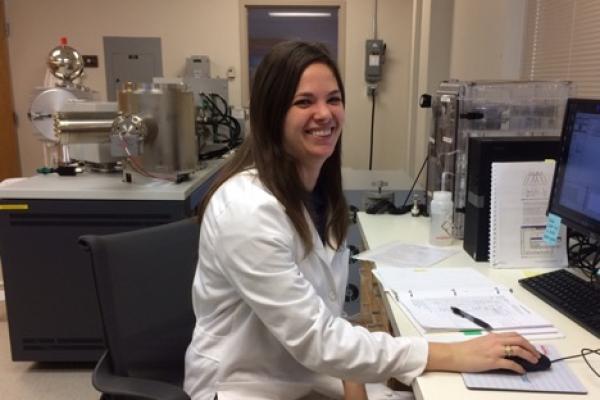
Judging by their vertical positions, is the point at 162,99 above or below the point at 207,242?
above

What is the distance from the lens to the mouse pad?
88cm

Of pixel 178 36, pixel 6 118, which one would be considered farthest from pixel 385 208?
pixel 6 118

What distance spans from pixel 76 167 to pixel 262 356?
1.87m

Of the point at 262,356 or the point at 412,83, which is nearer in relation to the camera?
the point at 262,356

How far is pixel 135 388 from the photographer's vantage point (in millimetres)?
1075

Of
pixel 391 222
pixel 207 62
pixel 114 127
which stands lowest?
pixel 391 222

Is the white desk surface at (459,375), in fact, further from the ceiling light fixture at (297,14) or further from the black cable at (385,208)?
the ceiling light fixture at (297,14)

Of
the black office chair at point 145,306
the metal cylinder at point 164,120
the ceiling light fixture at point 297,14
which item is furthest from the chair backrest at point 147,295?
the ceiling light fixture at point 297,14

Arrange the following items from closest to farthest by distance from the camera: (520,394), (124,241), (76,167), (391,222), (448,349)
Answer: (520,394) → (448,349) → (124,241) → (391,222) → (76,167)

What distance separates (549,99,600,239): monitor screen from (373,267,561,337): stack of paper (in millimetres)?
256

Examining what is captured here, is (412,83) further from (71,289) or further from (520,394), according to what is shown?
(520,394)

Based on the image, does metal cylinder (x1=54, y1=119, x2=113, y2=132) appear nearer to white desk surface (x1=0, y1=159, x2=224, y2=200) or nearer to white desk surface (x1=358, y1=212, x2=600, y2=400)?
white desk surface (x1=0, y1=159, x2=224, y2=200)

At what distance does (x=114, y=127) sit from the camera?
2096 millimetres

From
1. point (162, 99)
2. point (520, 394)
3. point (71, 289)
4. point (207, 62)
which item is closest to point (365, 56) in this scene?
point (207, 62)
